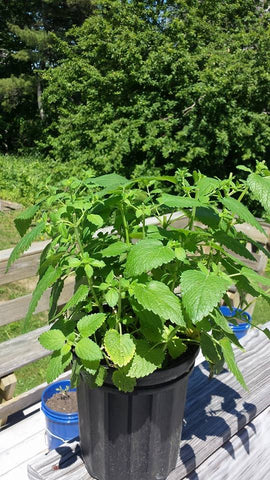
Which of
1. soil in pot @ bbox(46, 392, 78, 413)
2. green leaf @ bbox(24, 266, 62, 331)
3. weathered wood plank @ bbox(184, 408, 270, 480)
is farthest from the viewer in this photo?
soil in pot @ bbox(46, 392, 78, 413)

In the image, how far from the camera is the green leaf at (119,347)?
0.69 meters

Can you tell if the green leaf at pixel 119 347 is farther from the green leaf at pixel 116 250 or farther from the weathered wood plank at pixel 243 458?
the weathered wood plank at pixel 243 458

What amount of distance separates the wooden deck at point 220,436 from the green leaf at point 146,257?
502mm

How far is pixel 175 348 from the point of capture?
0.81 metres

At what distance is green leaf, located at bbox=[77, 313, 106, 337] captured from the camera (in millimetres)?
695

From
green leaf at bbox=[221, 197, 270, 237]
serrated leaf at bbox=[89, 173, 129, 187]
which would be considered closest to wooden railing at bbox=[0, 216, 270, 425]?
serrated leaf at bbox=[89, 173, 129, 187]

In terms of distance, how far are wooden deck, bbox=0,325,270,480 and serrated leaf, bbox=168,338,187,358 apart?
0.29 m

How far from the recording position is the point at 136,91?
7.15m

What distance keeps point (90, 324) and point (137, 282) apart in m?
0.11

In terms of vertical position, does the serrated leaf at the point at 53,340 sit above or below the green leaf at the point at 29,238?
→ below

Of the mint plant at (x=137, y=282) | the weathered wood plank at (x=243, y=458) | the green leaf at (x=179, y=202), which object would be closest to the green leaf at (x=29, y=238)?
the mint plant at (x=137, y=282)

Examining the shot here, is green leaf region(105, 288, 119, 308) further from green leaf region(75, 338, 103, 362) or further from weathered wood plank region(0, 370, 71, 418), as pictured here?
weathered wood plank region(0, 370, 71, 418)

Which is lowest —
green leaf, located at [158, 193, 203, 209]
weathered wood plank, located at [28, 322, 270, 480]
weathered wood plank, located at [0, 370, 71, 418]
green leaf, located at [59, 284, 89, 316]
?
weathered wood plank, located at [0, 370, 71, 418]

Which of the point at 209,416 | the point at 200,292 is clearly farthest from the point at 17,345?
the point at 200,292
